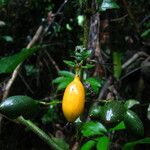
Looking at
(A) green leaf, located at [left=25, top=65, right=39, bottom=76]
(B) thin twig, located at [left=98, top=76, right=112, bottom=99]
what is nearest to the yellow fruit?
(B) thin twig, located at [left=98, top=76, right=112, bottom=99]

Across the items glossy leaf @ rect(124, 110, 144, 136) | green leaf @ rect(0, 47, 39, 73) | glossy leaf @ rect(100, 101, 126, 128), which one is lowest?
glossy leaf @ rect(124, 110, 144, 136)

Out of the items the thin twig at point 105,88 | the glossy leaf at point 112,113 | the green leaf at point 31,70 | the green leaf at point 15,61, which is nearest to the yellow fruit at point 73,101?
the glossy leaf at point 112,113

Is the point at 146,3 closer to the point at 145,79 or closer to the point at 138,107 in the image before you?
the point at 145,79

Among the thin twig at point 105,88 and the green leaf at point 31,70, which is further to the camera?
the green leaf at point 31,70

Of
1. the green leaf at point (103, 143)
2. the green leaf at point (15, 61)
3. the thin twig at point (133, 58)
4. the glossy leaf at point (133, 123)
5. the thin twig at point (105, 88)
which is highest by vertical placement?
the green leaf at point (15, 61)

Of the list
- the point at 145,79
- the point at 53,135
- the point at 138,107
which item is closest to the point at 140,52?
the point at 145,79

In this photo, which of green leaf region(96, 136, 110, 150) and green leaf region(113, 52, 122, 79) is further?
green leaf region(113, 52, 122, 79)

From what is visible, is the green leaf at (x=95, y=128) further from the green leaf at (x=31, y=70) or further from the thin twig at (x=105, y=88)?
the green leaf at (x=31, y=70)

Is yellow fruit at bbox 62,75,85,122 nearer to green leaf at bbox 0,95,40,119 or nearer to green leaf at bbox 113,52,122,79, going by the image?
green leaf at bbox 0,95,40,119

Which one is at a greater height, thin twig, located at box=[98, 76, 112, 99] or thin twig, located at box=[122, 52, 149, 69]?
thin twig, located at box=[98, 76, 112, 99]

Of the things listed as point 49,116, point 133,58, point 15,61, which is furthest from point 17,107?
point 133,58

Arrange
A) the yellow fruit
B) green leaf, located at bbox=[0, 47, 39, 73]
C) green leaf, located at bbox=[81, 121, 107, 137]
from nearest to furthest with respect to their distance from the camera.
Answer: the yellow fruit → green leaf, located at bbox=[0, 47, 39, 73] → green leaf, located at bbox=[81, 121, 107, 137]
